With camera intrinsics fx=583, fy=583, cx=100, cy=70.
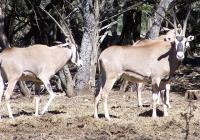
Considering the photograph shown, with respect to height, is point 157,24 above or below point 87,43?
above

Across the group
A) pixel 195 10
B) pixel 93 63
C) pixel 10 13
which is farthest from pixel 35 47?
pixel 195 10

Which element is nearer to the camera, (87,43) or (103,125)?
(103,125)

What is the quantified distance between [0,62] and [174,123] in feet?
13.7

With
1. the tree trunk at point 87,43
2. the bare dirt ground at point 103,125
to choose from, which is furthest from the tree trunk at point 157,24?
the bare dirt ground at point 103,125

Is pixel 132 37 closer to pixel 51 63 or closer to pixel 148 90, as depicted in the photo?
pixel 148 90

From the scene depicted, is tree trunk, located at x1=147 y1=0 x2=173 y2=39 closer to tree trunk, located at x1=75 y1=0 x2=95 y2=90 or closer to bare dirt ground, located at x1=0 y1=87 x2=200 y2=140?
tree trunk, located at x1=75 y1=0 x2=95 y2=90

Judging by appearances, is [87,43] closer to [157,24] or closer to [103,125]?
[157,24]

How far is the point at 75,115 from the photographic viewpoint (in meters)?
12.8

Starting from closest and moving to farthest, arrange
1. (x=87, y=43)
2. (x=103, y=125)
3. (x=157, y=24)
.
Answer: (x=103, y=125) < (x=157, y=24) < (x=87, y=43)

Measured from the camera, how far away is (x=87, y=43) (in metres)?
18.1

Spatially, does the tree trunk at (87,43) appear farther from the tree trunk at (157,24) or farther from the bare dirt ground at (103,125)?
the bare dirt ground at (103,125)

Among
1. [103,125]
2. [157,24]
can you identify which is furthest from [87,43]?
[103,125]

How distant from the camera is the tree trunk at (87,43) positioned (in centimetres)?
1788

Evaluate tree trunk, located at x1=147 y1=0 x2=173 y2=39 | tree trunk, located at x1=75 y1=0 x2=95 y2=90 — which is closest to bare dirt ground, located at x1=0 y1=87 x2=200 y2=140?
tree trunk, located at x1=147 y1=0 x2=173 y2=39
